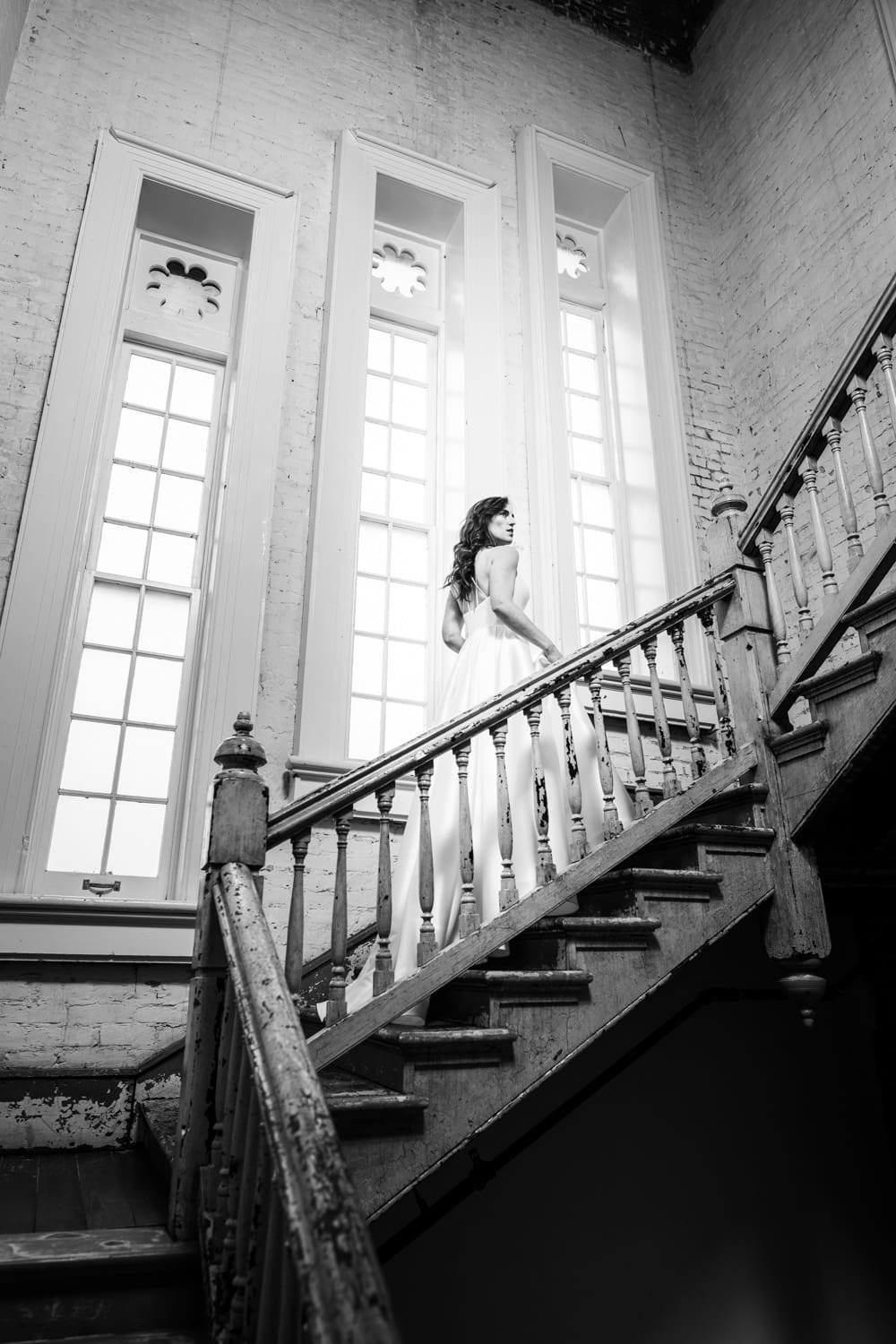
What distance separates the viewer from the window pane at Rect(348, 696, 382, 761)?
4.88 meters

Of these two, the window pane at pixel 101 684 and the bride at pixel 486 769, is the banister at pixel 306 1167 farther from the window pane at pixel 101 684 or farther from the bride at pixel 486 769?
the window pane at pixel 101 684

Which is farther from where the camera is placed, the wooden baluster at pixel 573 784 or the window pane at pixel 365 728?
the window pane at pixel 365 728

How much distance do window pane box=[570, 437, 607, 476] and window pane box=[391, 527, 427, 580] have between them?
142cm

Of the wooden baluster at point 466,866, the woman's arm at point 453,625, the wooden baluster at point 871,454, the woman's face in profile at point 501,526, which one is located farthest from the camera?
the woman's arm at point 453,625

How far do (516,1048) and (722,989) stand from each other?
2.12 meters

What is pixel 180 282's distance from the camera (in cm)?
550

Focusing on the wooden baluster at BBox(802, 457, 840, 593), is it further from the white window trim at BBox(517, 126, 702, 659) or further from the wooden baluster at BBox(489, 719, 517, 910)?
the white window trim at BBox(517, 126, 702, 659)

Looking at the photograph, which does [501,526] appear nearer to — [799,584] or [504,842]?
[799,584]

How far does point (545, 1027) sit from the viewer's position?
104 inches

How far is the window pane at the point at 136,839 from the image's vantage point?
4.24 metres

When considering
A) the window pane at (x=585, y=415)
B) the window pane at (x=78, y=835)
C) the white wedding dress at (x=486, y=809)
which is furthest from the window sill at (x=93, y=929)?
the window pane at (x=585, y=415)

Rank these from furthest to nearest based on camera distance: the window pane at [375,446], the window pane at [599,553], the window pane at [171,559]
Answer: the window pane at [599,553] < the window pane at [375,446] < the window pane at [171,559]

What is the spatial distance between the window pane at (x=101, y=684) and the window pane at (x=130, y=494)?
800mm

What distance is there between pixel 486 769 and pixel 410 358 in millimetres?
3736
